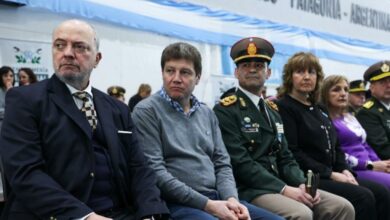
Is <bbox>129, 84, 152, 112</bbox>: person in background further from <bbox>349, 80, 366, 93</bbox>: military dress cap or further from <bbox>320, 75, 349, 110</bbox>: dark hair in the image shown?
<bbox>320, 75, 349, 110</bbox>: dark hair

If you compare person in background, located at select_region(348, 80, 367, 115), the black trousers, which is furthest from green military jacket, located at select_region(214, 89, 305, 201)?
person in background, located at select_region(348, 80, 367, 115)

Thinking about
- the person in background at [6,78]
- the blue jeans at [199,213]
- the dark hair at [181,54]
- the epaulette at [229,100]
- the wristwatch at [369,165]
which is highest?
the dark hair at [181,54]

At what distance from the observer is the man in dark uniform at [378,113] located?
398 cm

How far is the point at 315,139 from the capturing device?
10.6ft

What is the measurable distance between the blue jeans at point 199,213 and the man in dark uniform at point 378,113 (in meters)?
1.85

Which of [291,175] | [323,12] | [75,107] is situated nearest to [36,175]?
[75,107]

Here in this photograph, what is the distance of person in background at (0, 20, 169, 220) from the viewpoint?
1.84 m

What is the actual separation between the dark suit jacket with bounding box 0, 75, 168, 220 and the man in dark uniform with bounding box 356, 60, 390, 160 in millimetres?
2441

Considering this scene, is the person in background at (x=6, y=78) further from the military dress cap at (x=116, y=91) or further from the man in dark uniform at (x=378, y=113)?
the man in dark uniform at (x=378, y=113)

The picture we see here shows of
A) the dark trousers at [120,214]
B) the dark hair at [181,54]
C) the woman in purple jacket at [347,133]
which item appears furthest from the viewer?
the woman in purple jacket at [347,133]

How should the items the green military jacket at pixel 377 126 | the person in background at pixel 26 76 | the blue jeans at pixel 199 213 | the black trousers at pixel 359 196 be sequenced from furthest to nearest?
the person in background at pixel 26 76, the green military jacket at pixel 377 126, the black trousers at pixel 359 196, the blue jeans at pixel 199 213

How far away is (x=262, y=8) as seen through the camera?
9102 mm

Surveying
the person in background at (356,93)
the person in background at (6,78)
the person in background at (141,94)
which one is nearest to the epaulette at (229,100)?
the person in background at (356,93)

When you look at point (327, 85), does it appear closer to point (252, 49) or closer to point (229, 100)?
point (252, 49)
